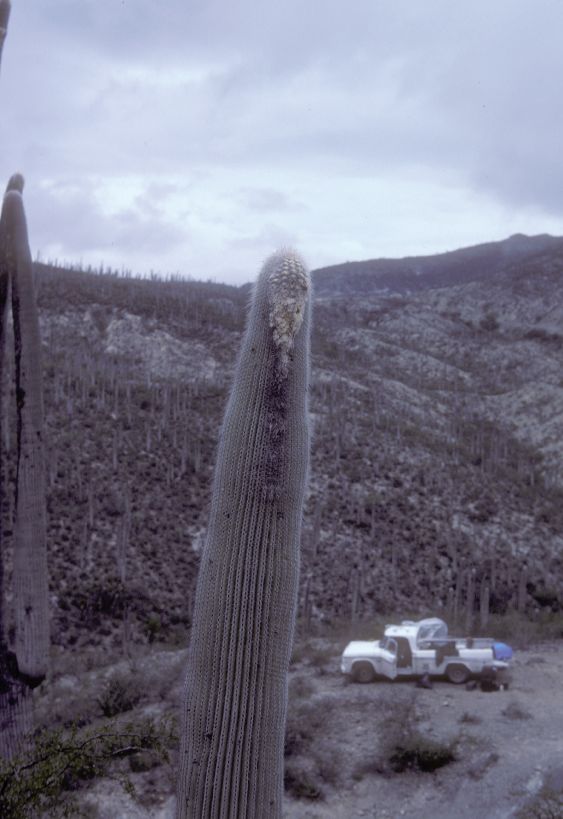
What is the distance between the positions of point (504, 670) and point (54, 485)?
1408cm

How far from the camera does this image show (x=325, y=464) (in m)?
28.5

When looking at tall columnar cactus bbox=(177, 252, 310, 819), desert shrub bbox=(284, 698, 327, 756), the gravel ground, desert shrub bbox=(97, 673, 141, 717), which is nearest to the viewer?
tall columnar cactus bbox=(177, 252, 310, 819)

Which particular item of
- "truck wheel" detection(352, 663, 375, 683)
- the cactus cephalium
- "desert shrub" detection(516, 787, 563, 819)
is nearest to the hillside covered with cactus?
"truck wheel" detection(352, 663, 375, 683)

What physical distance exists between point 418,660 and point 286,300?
12.4 m

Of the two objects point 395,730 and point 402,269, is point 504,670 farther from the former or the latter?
point 402,269

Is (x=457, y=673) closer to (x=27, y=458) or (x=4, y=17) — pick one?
(x=27, y=458)

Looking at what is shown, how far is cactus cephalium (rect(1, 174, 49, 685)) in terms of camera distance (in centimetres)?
670

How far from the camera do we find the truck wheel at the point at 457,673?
47.0ft

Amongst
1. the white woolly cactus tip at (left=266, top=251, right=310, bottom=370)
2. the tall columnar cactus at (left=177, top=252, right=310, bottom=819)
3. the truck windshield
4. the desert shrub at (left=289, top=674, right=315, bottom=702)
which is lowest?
the desert shrub at (left=289, top=674, right=315, bottom=702)

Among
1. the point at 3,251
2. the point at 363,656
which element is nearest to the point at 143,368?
the point at 363,656

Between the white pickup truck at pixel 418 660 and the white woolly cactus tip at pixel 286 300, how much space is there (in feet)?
39.7

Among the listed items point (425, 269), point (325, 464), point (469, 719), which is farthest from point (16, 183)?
point (425, 269)

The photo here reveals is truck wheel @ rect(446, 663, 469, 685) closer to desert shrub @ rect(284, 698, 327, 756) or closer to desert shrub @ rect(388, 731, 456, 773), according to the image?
desert shrub @ rect(284, 698, 327, 756)

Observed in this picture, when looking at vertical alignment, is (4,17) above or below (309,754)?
above
